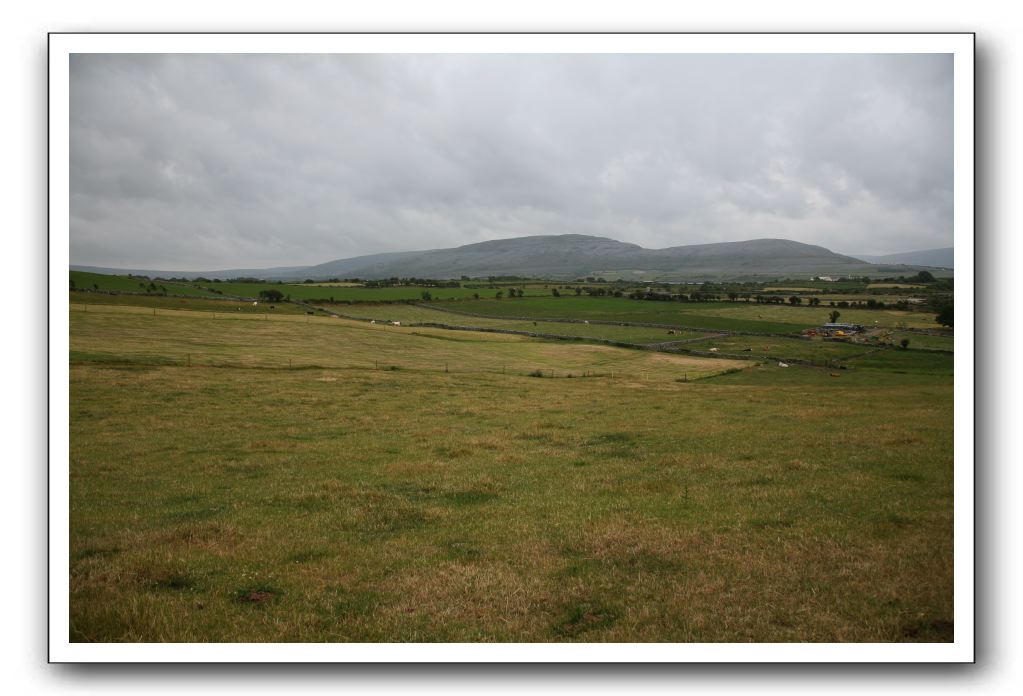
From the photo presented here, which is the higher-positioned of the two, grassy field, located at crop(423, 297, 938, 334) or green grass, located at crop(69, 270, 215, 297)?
grassy field, located at crop(423, 297, 938, 334)

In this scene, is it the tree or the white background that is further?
the tree

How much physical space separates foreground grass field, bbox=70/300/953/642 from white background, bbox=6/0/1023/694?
0.74m

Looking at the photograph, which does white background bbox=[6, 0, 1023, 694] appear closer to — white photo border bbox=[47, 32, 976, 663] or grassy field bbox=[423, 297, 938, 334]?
white photo border bbox=[47, 32, 976, 663]

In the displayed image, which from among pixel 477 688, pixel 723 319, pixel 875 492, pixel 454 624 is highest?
pixel 723 319

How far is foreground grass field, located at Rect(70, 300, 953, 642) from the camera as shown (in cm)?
586

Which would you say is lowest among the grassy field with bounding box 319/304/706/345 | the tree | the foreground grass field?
the foreground grass field

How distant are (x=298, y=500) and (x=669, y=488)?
6.23 metres

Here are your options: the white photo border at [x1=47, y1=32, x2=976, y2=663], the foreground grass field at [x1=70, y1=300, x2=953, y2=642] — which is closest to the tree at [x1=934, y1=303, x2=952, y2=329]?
the white photo border at [x1=47, y1=32, x2=976, y2=663]

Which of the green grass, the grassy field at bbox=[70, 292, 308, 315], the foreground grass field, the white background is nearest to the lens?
the foreground grass field

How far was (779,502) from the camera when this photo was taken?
8.66 metres
